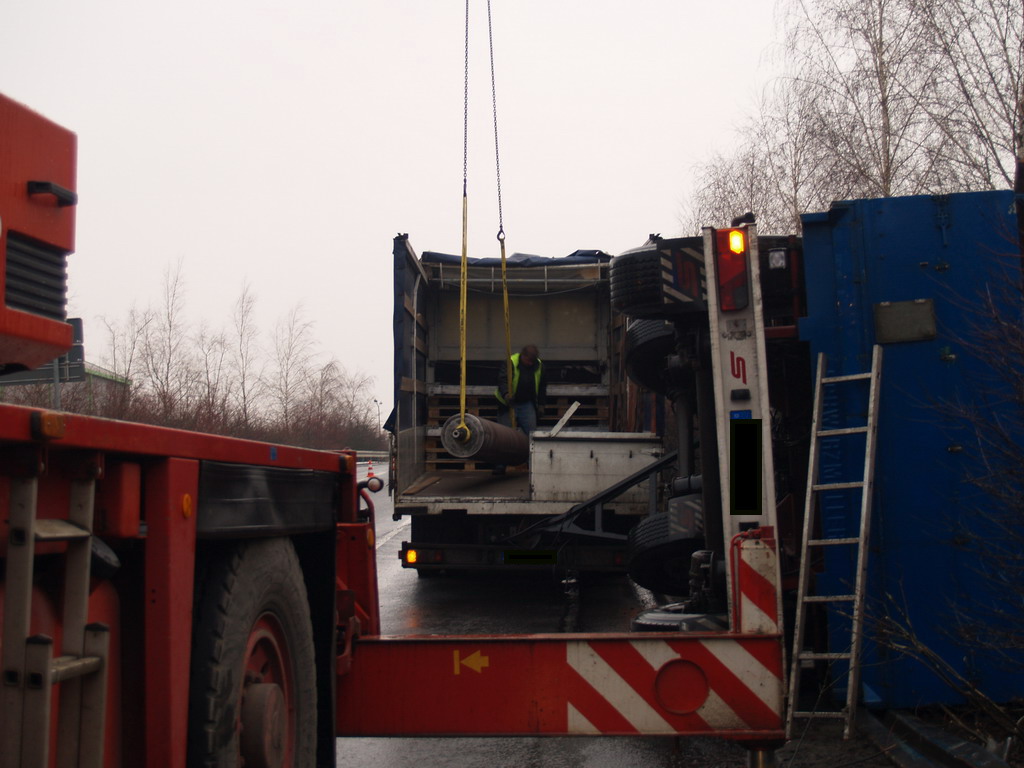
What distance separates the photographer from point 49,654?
184 cm

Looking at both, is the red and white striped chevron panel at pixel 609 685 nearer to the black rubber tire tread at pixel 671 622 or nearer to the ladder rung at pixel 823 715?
the black rubber tire tread at pixel 671 622

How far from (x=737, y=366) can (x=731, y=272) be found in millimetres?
457

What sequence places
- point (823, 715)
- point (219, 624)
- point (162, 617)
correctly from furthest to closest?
point (823, 715) < point (219, 624) < point (162, 617)

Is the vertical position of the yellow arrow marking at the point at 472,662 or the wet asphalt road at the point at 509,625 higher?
the yellow arrow marking at the point at 472,662

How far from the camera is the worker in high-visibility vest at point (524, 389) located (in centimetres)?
1162

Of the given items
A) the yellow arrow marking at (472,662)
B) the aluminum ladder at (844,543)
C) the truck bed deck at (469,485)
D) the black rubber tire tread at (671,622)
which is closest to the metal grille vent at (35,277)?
the yellow arrow marking at (472,662)

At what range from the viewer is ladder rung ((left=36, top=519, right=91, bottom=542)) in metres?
1.91

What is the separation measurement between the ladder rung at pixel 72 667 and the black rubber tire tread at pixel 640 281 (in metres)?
3.76

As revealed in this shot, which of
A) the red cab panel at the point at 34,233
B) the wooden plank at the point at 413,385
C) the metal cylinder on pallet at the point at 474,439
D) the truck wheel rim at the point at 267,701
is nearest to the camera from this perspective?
the red cab panel at the point at 34,233

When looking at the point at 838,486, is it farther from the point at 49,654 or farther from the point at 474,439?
the point at 474,439

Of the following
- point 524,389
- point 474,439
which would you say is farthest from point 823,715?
point 524,389

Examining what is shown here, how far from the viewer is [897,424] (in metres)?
5.30

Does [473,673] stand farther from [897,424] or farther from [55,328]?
[897,424]

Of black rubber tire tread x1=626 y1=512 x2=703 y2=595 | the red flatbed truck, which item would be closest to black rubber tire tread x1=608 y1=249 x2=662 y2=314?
black rubber tire tread x1=626 y1=512 x2=703 y2=595
